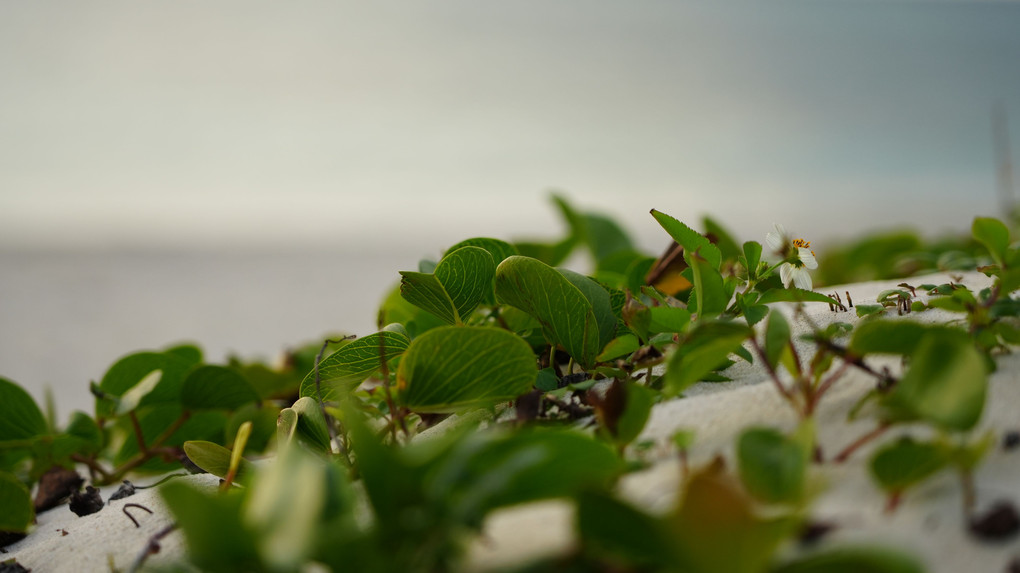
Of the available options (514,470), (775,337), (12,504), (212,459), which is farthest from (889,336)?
(12,504)

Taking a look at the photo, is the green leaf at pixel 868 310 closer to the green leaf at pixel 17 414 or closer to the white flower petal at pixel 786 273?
the white flower petal at pixel 786 273

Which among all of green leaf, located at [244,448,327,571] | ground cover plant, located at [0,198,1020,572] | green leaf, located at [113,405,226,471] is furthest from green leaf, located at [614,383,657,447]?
green leaf, located at [113,405,226,471]

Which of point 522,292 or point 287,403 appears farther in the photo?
point 287,403

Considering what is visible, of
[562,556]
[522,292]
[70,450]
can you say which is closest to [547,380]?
[522,292]

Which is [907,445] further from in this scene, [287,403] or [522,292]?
[287,403]

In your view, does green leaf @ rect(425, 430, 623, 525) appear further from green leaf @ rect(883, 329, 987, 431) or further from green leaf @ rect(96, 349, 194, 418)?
green leaf @ rect(96, 349, 194, 418)

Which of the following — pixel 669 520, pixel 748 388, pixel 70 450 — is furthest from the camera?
pixel 70 450

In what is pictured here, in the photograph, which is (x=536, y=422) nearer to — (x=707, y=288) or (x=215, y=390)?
(x=707, y=288)

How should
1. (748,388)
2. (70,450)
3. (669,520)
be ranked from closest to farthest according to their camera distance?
(669,520) → (748,388) → (70,450)
